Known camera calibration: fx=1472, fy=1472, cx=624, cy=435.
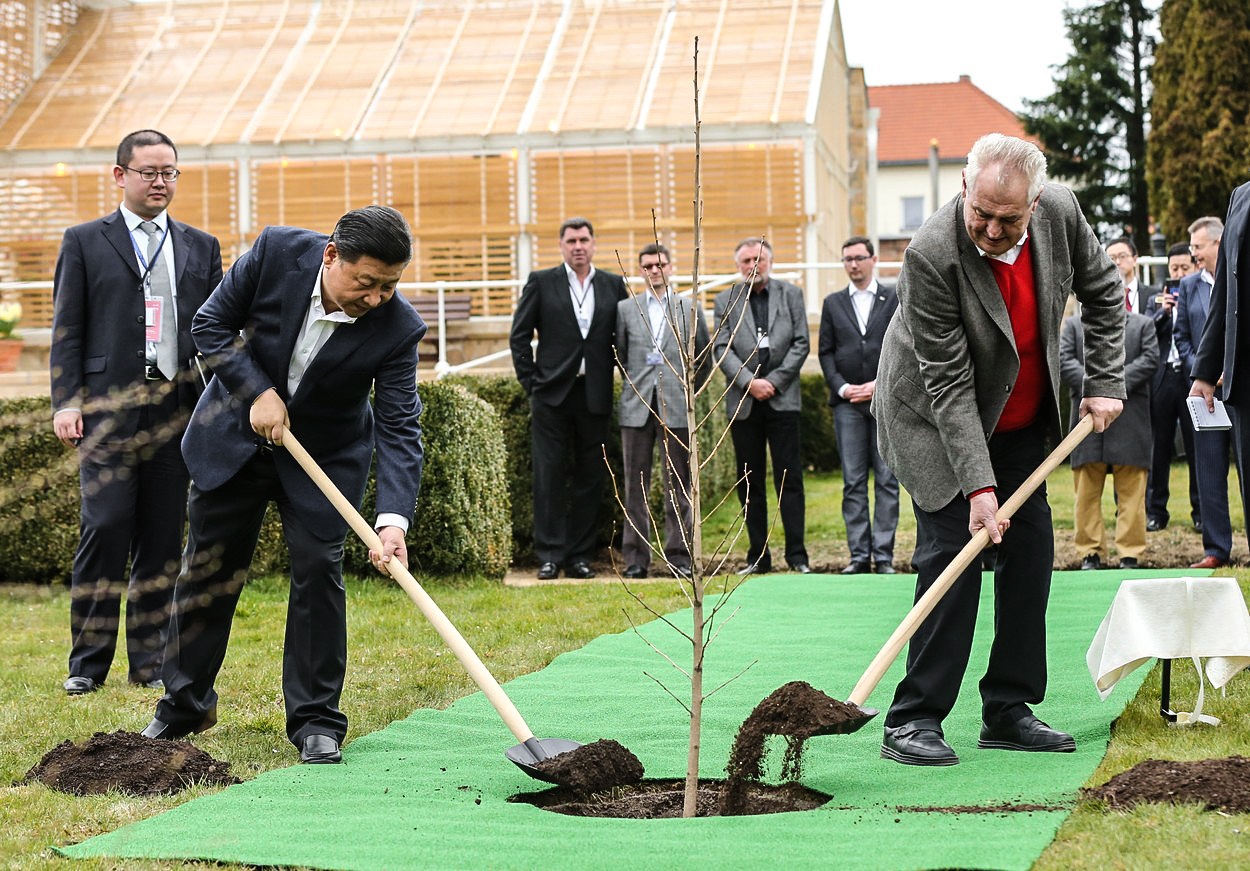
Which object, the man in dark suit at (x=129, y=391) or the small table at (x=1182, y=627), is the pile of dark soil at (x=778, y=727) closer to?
the small table at (x=1182, y=627)

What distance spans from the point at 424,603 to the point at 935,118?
173 ft

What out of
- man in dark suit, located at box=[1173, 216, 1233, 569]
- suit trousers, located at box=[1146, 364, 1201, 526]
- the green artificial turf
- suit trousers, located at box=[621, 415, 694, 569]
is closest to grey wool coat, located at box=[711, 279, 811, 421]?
suit trousers, located at box=[621, 415, 694, 569]

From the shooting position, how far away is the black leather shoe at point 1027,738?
5.31 meters

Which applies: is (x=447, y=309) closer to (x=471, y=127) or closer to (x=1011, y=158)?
(x=471, y=127)

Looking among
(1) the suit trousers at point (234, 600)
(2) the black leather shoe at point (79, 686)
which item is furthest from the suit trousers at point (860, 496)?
(1) the suit trousers at point (234, 600)

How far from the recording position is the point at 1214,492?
1022 centimetres

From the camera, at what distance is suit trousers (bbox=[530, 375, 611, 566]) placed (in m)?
11.1

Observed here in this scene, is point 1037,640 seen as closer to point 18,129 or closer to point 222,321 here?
point 222,321

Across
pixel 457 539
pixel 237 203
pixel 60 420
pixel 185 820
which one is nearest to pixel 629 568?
pixel 457 539

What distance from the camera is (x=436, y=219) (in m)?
23.0

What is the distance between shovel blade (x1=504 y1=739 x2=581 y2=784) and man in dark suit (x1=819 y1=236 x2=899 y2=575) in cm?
603

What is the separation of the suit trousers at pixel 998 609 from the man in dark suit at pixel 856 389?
5314mm

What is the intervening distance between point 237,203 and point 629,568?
14.6 m

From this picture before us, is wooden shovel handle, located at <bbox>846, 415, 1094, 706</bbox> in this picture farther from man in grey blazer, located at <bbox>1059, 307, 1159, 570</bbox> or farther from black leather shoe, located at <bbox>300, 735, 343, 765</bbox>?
man in grey blazer, located at <bbox>1059, 307, 1159, 570</bbox>
